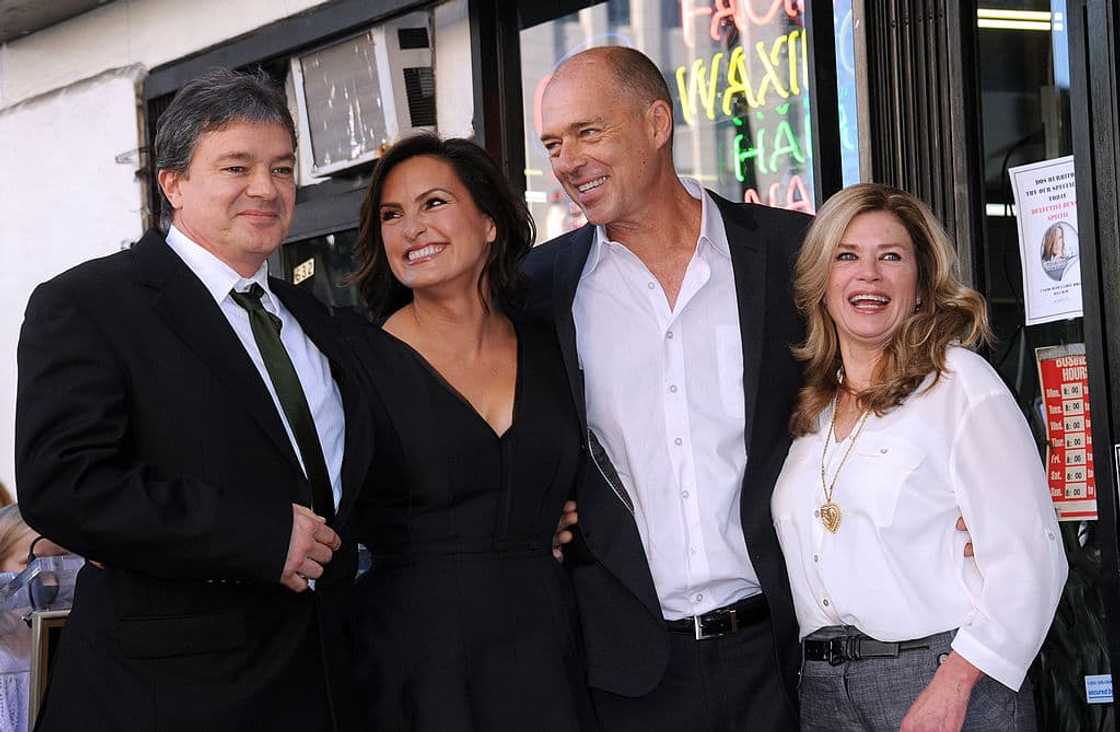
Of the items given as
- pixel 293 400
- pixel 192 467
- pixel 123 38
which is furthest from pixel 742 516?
pixel 123 38

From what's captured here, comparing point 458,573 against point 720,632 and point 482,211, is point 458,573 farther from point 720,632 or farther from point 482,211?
point 482,211

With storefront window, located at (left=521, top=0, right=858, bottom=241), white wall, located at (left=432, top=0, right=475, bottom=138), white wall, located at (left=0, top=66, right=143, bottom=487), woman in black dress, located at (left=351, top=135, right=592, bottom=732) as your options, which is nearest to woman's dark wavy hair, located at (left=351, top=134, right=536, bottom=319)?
woman in black dress, located at (left=351, top=135, right=592, bottom=732)

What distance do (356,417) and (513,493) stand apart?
378mm

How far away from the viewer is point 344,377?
3.19m

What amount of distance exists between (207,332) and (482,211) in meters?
0.90

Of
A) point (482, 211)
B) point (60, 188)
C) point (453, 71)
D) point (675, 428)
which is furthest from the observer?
point (60, 188)

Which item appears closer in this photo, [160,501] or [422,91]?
[160,501]

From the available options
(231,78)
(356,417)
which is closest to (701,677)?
(356,417)

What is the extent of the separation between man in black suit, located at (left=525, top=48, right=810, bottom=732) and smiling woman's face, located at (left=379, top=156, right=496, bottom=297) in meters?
0.29

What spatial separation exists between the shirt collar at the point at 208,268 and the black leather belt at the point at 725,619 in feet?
3.89

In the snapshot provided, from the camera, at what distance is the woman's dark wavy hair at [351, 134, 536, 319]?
3.52 m

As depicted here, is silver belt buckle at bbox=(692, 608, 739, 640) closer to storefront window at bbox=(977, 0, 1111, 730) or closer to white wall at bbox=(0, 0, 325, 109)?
storefront window at bbox=(977, 0, 1111, 730)

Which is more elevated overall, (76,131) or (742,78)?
(76,131)

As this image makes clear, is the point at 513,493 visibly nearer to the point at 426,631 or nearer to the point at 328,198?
the point at 426,631
